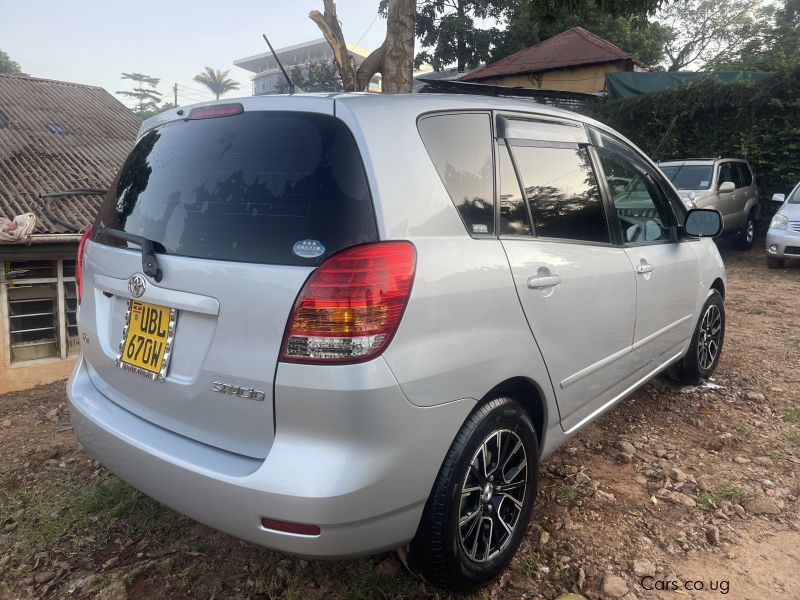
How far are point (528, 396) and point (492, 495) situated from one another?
40 cm

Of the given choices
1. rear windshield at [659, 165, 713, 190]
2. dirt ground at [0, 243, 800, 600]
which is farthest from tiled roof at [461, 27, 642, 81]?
dirt ground at [0, 243, 800, 600]

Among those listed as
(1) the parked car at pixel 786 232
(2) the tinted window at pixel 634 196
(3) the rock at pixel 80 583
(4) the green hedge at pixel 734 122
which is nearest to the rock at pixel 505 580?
(3) the rock at pixel 80 583

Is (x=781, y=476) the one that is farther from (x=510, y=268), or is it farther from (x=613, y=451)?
(x=510, y=268)

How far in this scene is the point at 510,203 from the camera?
2195mm

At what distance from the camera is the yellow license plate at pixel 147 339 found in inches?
72.6

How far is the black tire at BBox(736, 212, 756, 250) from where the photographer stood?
11.6 m

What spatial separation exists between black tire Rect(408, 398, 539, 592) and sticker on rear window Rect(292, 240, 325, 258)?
73 cm

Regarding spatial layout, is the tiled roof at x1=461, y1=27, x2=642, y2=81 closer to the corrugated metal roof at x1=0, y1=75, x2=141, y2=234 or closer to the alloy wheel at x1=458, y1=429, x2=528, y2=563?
the corrugated metal roof at x1=0, y1=75, x2=141, y2=234

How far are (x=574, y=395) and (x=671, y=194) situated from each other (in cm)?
183

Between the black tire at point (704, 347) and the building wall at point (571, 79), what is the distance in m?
16.6

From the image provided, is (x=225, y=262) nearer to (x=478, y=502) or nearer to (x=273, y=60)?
(x=478, y=502)

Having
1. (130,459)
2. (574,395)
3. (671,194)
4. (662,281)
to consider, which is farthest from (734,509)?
(130,459)

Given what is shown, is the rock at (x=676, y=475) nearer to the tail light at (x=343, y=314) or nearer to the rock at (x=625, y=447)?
the rock at (x=625, y=447)

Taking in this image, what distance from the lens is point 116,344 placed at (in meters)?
2.06
